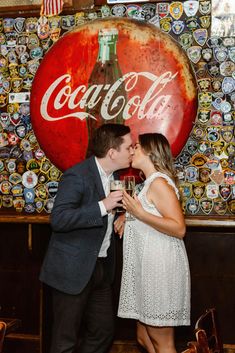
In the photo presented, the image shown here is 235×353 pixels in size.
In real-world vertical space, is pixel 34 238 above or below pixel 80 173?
below

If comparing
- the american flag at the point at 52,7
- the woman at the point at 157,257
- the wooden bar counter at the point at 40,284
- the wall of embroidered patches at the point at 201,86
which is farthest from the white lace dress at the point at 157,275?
the american flag at the point at 52,7

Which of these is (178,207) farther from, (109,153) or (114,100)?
(114,100)

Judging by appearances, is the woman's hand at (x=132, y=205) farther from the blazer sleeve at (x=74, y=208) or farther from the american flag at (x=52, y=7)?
the american flag at (x=52, y=7)

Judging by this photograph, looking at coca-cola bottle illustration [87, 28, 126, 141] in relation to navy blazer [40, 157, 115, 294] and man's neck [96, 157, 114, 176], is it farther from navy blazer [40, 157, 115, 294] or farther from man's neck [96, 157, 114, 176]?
navy blazer [40, 157, 115, 294]

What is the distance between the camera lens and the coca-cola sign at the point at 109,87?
3.71 meters

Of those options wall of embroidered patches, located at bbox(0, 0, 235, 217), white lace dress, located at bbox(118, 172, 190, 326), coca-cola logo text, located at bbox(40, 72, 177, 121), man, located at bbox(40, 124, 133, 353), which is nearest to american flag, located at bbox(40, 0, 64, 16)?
wall of embroidered patches, located at bbox(0, 0, 235, 217)

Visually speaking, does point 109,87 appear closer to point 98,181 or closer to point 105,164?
point 105,164

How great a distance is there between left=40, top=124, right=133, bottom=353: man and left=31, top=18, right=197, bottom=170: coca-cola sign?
2.29 feet

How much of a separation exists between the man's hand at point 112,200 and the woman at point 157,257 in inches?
2.4

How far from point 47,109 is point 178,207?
5.00 feet

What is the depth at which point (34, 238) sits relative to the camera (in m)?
3.90

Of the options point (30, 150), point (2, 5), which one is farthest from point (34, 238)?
point (2, 5)

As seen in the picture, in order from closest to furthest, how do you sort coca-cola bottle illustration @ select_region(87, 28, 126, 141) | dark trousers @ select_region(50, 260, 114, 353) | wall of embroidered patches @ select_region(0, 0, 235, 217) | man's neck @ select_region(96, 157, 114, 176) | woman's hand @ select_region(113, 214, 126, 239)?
dark trousers @ select_region(50, 260, 114, 353), man's neck @ select_region(96, 157, 114, 176), woman's hand @ select_region(113, 214, 126, 239), wall of embroidered patches @ select_region(0, 0, 235, 217), coca-cola bottle illustration @ select_region(87, 28, 126, 141)

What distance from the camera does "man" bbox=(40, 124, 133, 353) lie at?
2857mm
